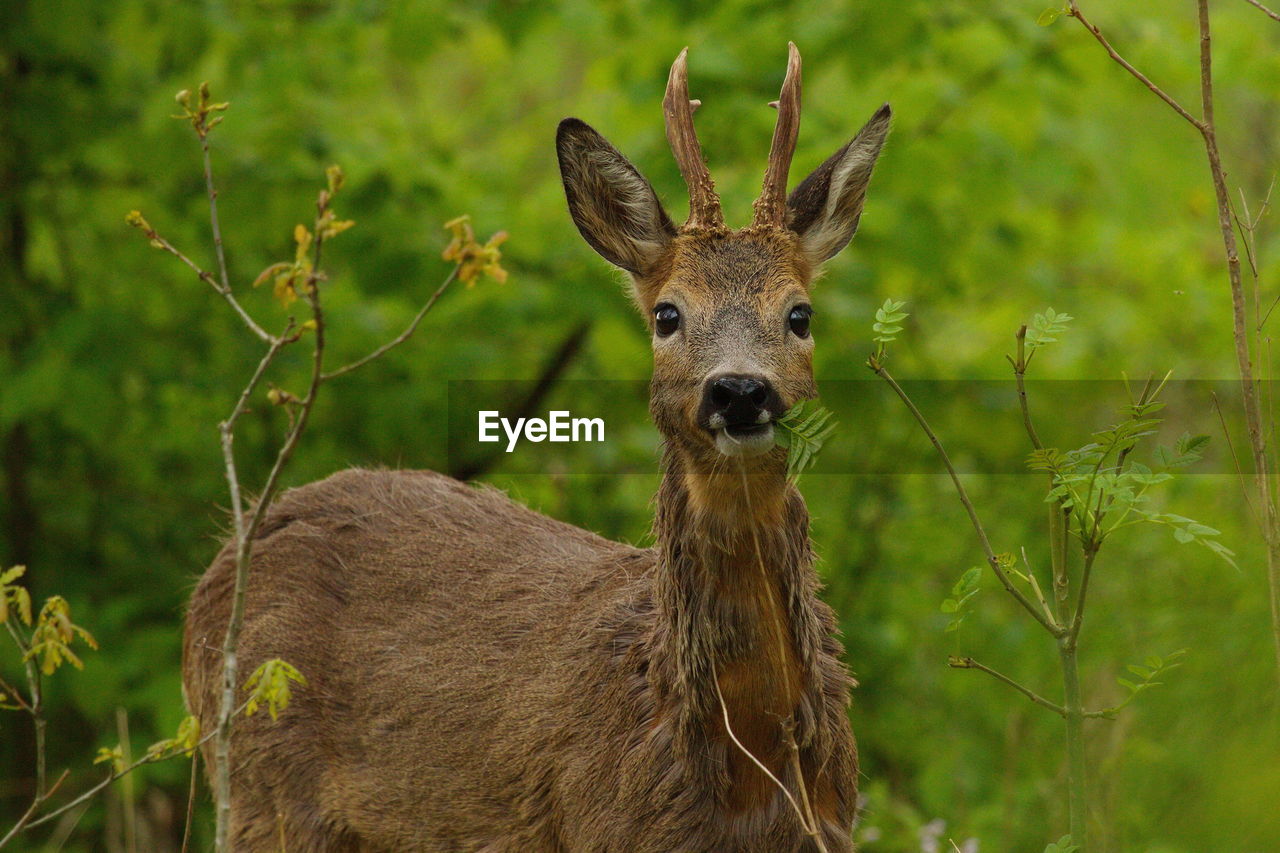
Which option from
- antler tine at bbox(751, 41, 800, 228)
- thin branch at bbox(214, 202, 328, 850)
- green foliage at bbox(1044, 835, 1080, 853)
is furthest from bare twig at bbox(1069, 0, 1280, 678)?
thin branch at bbox(214, 202, 328, 850)

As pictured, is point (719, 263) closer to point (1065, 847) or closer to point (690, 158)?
point (690, 158)

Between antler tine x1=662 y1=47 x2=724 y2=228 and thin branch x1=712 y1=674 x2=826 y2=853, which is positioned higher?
antler tine x1=662 y1=47 x2=724 y2=228

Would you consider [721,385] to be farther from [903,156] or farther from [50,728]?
[50,728]

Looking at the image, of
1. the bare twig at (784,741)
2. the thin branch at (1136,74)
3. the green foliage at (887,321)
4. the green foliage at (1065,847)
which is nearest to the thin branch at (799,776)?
the bare twig at (784,741)

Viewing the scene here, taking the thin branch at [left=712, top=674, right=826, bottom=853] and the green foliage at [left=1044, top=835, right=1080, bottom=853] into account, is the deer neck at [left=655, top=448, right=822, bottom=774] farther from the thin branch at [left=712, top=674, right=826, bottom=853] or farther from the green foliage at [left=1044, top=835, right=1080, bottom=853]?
the green foliage at [left=1044, top=835, right=1080, bottom=853]

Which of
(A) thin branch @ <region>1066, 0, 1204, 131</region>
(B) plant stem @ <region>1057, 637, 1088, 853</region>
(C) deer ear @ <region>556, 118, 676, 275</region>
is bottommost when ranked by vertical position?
(B) plant stem @ <region>1057, 637, 1088, 853</region>

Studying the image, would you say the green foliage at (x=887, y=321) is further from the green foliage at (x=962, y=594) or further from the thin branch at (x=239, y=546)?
the thin branch at (x=239, y=546)

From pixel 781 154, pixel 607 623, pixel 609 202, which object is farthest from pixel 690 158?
pixel 607 623

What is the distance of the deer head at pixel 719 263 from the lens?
446 centimetres

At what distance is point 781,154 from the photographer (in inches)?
191

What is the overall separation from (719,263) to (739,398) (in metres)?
0.68

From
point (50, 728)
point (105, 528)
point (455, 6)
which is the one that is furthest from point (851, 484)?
point (50, 728)

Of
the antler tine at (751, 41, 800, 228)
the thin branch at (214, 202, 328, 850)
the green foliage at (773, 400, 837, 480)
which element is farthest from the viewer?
the antler tine at (751, 41, 800, 228)

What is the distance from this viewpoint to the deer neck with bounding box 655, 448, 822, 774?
179 inches
